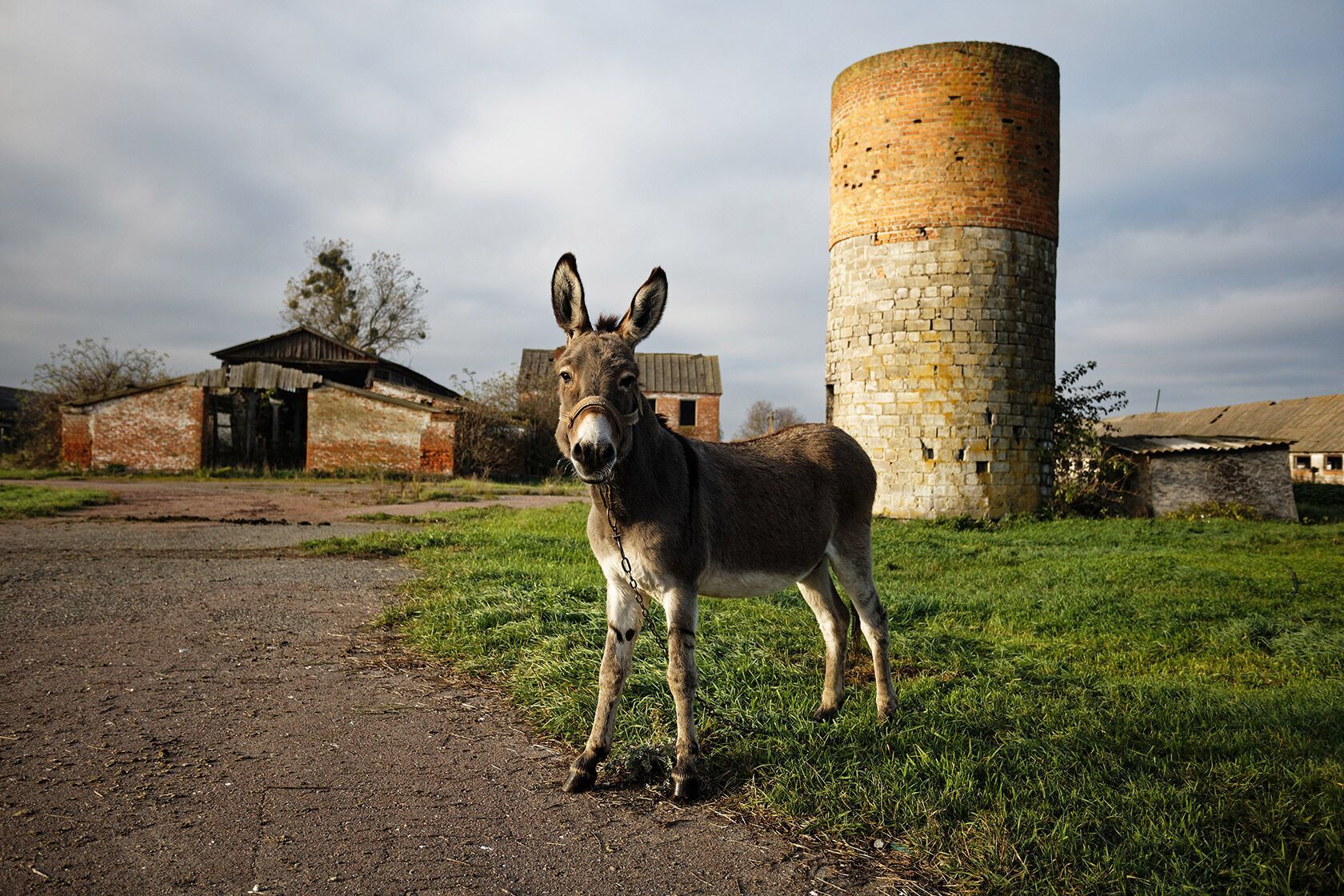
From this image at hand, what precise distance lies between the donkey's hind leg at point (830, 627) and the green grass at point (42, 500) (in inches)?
635

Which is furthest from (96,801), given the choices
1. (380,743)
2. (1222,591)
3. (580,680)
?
(1222,591)

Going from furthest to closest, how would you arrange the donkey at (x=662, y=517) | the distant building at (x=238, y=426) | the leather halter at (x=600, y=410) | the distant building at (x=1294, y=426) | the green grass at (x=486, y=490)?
the distant building at (x=1294, y=426) → the distant building at (x=238, y=426) → the green grass at (x=486, y=490) → the donkey at (x=662, y=517) → the leather halter at (x=600, y=410)

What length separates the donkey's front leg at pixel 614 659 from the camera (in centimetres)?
374

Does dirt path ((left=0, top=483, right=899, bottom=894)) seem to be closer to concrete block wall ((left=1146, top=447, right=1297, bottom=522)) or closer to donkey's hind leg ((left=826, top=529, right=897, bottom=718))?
donkey's hind leg ((left=826, top=529, right=897, bottom=718))

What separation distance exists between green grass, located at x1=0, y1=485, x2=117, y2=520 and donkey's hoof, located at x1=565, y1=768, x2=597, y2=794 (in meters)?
15.6

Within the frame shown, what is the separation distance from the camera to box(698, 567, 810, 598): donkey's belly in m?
3.86

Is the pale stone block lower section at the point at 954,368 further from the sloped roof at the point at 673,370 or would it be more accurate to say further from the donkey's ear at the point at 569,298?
the sloped roof at the point at 673,370

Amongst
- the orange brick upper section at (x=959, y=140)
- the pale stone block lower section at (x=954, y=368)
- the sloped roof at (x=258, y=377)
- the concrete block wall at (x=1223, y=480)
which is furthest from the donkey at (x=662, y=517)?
the sloped roof at (x=258, y=377)

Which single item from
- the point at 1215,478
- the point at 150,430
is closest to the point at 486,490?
the point at 150,430

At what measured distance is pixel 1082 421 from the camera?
1712cm

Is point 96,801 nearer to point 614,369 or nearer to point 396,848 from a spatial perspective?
point 396,848

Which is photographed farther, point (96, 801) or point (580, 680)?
point (580, 680)

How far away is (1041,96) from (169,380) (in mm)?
30471

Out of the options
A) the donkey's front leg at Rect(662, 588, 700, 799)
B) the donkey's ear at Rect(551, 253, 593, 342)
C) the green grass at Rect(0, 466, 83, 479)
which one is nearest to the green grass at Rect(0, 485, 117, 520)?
the green grass at Rect(0, 466, 83, 479)
